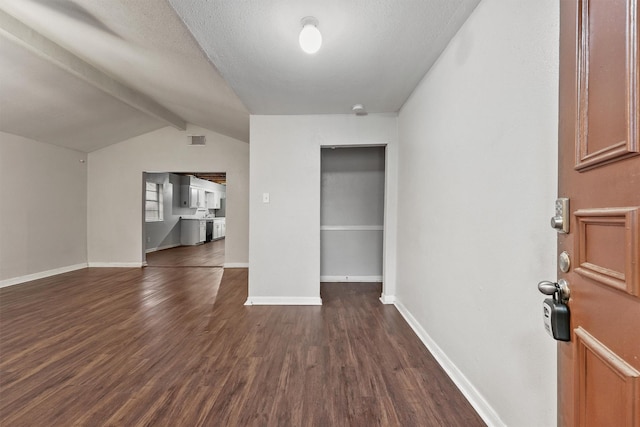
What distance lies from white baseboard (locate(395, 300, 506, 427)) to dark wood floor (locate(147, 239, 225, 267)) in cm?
455

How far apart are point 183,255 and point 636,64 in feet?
25.3

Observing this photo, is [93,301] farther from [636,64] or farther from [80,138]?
[636,64]

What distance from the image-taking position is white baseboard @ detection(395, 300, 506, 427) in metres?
1.39

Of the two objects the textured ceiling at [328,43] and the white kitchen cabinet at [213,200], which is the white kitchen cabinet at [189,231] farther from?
the textured ceiling at [328,43]

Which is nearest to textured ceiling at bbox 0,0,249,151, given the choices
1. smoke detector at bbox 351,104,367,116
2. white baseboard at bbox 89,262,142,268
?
smoke detector at bbox 351,104,367,116

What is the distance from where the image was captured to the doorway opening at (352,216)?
4367mm

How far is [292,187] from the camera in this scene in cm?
324

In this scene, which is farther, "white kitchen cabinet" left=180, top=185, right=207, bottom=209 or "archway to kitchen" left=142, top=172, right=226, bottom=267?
"white kitchen cabinet" left=180, top=185, right=207, bottom=209

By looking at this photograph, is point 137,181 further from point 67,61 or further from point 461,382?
point 461,382

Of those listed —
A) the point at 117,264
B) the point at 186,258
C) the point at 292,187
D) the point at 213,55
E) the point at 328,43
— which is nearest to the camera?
the point at 328,43

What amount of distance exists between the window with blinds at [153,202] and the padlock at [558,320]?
8.21 meters

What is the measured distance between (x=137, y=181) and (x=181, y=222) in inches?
134

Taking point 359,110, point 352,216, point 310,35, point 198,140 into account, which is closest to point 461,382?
point 310,35

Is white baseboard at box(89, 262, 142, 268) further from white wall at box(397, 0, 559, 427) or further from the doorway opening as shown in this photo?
white wall at box(397, 0, 559, 427)
